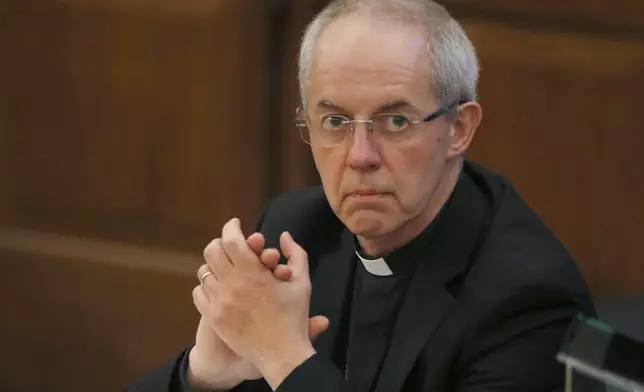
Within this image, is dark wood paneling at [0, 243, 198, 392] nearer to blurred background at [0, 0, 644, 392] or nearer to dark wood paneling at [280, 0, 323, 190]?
blurred background at [0, 0, 644, 392]

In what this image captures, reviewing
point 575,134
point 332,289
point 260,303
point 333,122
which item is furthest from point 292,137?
point 260,303

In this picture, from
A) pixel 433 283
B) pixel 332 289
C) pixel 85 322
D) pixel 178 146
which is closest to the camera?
pixel 433 283

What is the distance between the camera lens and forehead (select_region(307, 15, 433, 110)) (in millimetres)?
1327

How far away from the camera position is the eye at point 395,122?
1350 millimetres

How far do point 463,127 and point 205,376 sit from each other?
1.70 feet

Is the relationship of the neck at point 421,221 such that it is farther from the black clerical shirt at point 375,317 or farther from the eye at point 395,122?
the eye at point 395,122

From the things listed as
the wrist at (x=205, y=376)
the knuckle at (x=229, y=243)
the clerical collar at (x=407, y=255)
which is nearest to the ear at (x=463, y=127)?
the clerical collar at (x=407, y=255)

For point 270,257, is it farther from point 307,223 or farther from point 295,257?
point 307,223

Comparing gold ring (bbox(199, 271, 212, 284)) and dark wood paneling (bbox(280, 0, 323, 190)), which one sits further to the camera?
dark wood paneling (bbox(280, 0, 323, 190))

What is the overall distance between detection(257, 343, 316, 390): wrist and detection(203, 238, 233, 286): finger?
13 cm

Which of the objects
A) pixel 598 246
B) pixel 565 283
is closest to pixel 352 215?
pixel 565 283

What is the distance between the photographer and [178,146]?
2.52m

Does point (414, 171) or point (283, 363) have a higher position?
point (414, 171)

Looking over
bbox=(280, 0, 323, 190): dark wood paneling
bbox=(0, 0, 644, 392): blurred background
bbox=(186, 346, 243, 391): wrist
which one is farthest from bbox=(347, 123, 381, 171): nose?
bbox=(280, 0, 323, 190): dark wood paneling
